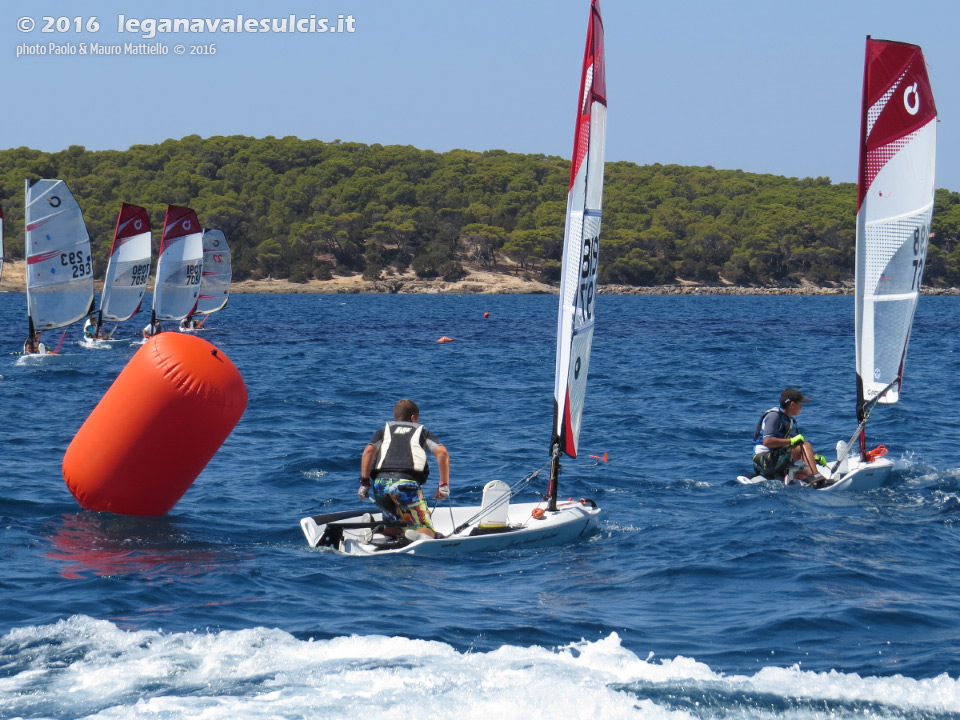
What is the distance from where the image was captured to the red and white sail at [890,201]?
13.7 meters

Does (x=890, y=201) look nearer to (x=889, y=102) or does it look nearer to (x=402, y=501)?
(x=889, y=102)

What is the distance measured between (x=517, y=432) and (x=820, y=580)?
9.69 metres

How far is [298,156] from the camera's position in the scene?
475ft

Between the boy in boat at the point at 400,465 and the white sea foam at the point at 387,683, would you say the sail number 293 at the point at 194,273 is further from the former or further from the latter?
the white sea foam at the point at 387,683

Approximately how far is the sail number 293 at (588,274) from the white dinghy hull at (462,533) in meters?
2.08

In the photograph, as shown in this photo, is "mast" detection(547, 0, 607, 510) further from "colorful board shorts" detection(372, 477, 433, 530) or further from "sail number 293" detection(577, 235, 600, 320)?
"colorful board shorts" detection(372, 477, 433, 530)

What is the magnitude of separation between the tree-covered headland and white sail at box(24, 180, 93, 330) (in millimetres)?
77072

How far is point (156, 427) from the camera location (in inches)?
418

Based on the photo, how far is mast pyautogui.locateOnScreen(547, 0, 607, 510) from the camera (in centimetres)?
1060

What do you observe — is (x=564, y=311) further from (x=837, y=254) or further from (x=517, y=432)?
(x=837, y=254)

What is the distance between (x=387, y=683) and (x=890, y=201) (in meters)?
9.96

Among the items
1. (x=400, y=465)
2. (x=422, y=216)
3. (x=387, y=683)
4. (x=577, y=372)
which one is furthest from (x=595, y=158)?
(x=422, y=216)

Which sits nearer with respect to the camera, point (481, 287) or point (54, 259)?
point (54, 259)

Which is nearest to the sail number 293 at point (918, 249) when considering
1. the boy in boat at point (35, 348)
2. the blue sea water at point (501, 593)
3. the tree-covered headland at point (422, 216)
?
the blue sea water at point (501, 593)
